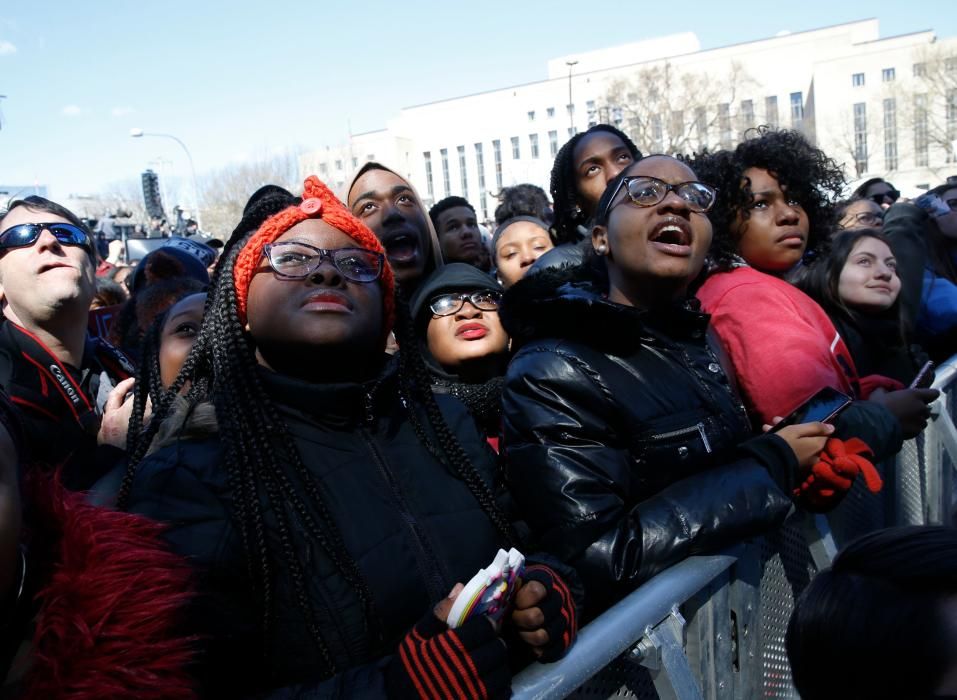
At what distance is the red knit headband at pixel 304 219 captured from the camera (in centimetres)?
184

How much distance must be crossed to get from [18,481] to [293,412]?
0.68 metres

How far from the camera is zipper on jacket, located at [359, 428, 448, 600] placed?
154 centimetres

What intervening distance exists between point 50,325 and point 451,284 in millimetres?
1605

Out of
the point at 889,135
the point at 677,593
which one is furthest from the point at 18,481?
the point at 889,135

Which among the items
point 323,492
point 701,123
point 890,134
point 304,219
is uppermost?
point 701,123

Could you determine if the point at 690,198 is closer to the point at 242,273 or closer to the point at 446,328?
the point at 446,328

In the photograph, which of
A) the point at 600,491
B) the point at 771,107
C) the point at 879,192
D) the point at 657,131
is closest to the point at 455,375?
the point at 600,491

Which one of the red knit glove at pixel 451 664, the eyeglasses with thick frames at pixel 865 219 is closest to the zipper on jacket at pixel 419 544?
the red knit glove at pixel 451 664

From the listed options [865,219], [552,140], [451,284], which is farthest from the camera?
[552,140]

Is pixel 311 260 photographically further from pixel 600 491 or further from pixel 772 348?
pixel 772 348

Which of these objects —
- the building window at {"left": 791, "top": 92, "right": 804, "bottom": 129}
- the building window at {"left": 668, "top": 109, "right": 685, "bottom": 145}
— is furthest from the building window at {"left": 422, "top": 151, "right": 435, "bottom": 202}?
the building window at {"left": 791, "top": 92, "right": 804, "bottom": 129}

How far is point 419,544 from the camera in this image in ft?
5.16

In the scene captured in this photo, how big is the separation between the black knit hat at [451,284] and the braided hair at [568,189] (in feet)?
2.76

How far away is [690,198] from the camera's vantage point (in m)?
2.28
